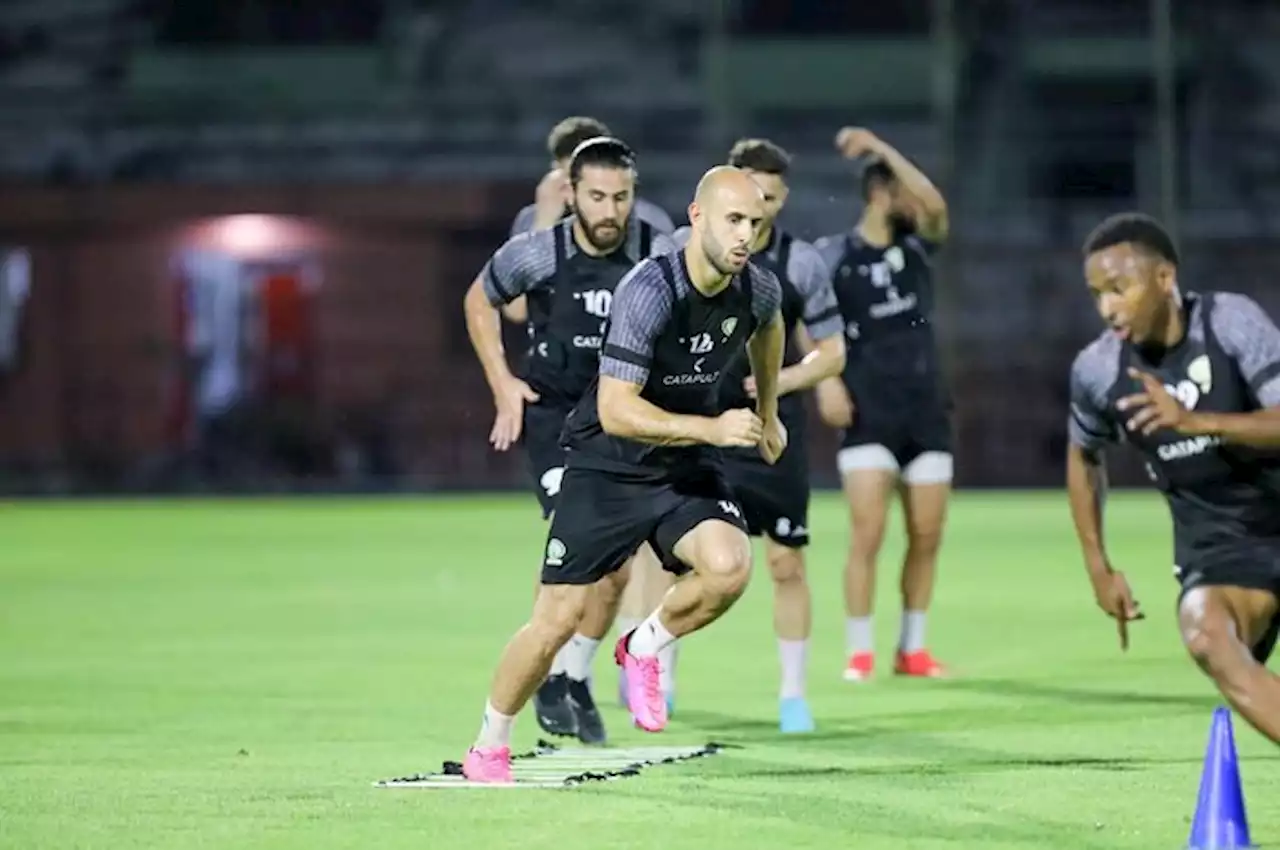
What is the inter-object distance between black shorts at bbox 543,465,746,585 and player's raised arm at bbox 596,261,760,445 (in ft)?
0.96

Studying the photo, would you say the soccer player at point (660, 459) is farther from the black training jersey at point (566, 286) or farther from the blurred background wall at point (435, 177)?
A: the blurred background wall at point (435, 177)

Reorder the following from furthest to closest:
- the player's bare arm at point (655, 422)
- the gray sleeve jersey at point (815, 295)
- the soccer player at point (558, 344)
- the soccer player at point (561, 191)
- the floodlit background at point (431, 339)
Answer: the floodlit background at point (431, 339)
the gray sleeve jersey at point (815, 295)
the soccer player at point (561, 191)
the soccer player at point (558, 344)
the player's bare arm at point (655, 422)

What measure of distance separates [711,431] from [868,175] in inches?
187

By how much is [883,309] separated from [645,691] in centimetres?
443

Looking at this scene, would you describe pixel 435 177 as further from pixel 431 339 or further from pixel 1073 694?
pixel 1073 694

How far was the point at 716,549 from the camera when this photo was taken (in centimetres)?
852

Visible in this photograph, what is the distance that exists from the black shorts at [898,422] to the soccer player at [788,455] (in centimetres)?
158

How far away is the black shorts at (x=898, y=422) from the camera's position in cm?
1264

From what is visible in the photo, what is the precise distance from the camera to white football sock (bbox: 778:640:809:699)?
10.5 meters

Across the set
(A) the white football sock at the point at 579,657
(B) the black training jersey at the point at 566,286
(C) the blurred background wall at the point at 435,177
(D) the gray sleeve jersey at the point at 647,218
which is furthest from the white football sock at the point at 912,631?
(C) the blurred background wall at the point at 435,177

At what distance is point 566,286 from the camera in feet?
32.8

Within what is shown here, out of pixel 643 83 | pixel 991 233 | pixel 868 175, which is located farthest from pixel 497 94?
pixel 868 175

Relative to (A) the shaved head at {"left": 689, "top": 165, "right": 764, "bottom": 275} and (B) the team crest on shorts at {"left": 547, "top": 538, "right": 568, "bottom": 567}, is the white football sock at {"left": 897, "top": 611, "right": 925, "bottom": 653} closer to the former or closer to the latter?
(B) the team crest on shorts at {"left": 547, "top": 538, "right": 568, "bottom": 567}

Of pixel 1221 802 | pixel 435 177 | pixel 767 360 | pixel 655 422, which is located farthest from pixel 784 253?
pixel 435 177
